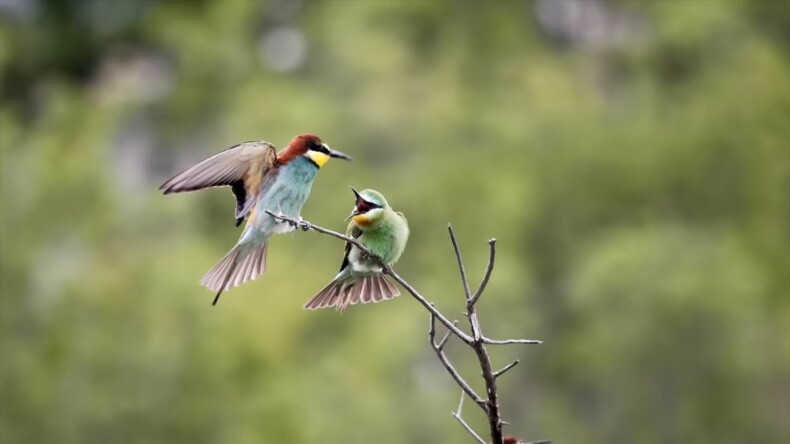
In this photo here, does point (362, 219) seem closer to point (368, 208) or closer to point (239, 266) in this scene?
point (368, 208)

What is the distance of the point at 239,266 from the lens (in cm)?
253

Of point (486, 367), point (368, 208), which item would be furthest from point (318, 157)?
point (486, 367)

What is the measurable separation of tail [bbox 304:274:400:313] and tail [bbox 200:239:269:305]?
0.13m

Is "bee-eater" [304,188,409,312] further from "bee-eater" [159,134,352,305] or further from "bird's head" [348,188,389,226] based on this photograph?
"bee-eater" [159,134,352,305]

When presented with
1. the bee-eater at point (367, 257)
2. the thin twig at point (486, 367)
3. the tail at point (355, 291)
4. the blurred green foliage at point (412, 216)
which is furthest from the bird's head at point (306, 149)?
the blurred green foliage at point (412, 216)

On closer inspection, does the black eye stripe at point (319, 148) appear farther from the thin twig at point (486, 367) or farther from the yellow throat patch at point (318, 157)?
the thin twig at point (486, 367)

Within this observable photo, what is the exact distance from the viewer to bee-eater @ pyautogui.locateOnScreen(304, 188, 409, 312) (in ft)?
8.00

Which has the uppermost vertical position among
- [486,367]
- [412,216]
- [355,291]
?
[412,216]

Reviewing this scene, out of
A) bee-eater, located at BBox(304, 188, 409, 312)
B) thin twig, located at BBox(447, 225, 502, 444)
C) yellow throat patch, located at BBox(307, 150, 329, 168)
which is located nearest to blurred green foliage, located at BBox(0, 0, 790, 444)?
bee-eater, located at BBox(304, 188, 409, 312)

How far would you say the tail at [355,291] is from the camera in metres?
2.43

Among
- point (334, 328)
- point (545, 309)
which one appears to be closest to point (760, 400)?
point (545, 309)

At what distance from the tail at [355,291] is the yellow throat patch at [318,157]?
223 mm

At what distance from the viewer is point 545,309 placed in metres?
12.1

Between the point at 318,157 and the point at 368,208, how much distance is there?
16 cm
